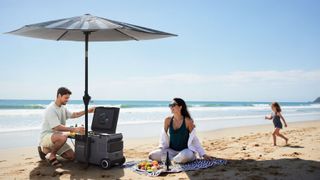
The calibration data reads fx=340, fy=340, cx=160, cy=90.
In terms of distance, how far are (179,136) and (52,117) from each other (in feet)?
7.19

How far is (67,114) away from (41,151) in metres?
0.80

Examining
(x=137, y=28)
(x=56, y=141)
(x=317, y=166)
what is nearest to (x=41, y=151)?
(x=56, y=141)

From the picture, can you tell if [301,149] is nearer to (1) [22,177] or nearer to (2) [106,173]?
(2) [106,173]

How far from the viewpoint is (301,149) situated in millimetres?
7027

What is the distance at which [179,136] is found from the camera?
19.6 feet

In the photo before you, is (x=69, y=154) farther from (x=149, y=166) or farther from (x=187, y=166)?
(x=187, y=166)

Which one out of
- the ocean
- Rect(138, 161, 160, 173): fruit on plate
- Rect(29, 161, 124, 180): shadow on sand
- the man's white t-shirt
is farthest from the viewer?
the ocean

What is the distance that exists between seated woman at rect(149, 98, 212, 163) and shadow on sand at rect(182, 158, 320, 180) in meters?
0.60

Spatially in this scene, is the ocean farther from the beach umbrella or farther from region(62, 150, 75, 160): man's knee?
the beach umbrella

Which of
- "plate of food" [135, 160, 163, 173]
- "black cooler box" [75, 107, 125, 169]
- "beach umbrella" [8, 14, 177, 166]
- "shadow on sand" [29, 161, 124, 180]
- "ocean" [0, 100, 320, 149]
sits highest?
"beach umbrella" [8, 14, 177, 166]

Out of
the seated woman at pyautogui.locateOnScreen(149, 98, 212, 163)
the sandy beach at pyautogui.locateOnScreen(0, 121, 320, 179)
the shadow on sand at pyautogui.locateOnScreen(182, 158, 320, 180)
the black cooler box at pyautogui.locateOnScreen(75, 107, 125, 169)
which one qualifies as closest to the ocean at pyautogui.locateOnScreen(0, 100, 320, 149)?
the black cooler box at pyautogui.locateOnScreen(75, 107, 125, 169)

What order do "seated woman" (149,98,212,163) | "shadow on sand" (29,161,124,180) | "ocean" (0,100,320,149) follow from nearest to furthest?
"shadow on sand" (29,161,124,180), "seated woman" (149,98,212,163), "ocean" (0,100,320,149)

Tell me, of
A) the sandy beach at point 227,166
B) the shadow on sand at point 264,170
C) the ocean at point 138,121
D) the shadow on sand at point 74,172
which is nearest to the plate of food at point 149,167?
the sandy beach at point 227,166

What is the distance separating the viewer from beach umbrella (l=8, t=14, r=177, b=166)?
16.0 ft
